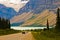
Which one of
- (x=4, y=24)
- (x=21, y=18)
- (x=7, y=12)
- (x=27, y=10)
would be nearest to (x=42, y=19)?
(x=27, y=10)

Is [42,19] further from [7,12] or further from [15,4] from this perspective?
[7,12]

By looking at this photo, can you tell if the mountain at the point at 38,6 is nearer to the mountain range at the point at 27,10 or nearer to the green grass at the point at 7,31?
the mountain range at the point at 27,10

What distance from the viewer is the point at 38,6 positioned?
42.0 ft

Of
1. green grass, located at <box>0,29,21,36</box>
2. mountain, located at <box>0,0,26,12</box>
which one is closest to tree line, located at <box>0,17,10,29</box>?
green grass, located at <box>0,29,21,36</box>

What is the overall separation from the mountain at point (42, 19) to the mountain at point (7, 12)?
1022 mm

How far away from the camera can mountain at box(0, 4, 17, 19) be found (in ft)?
41.9

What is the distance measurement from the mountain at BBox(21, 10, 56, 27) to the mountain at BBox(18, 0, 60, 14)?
31 cm

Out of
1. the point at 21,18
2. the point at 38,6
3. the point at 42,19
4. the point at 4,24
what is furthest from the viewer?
the point at 4,24

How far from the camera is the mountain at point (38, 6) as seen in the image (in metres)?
12.6

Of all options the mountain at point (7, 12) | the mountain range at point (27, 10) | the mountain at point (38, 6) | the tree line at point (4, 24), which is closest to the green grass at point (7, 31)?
the tree line at point (4, 24)

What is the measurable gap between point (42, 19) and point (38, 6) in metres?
0.95

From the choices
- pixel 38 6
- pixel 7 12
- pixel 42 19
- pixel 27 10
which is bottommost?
pixel 42 19

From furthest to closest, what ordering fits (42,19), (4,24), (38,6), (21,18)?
1. (4,24)
2. (21,18)
3. (38,6)
4. (42,19)

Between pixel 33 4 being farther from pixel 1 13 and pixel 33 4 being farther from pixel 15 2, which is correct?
pixel 1 13
